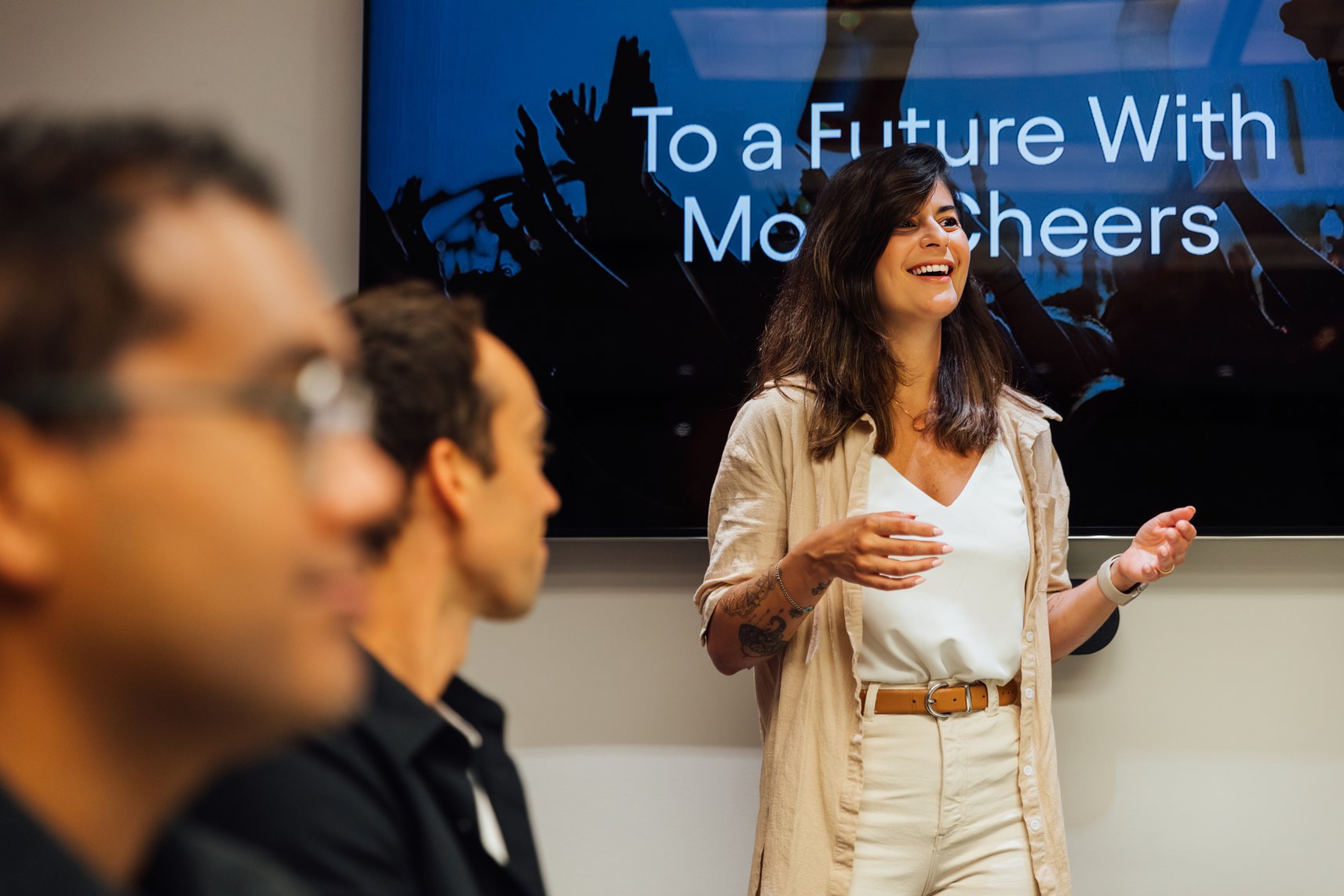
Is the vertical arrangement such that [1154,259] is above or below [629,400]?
above

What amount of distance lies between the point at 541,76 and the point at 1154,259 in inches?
55.0

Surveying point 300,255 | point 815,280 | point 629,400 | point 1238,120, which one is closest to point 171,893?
point 300,255

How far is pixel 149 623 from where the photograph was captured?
1.79 feet

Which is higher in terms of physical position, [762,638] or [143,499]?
[143,499]

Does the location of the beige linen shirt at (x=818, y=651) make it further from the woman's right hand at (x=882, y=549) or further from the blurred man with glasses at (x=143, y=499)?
the blurred man with glasses at (x=143, y=499)

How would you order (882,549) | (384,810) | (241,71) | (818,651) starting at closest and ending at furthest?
1. (384,810)
2. (882,549)
3. (818,651)
4. (241,71)

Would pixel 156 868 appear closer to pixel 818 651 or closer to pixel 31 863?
pixel 31 863

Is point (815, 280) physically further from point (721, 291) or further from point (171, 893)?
point (171, 893)

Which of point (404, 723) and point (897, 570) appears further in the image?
point (897, 570)

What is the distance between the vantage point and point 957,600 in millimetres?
2051

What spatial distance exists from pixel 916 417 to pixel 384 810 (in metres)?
1.39

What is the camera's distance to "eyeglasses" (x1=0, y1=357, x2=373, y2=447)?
0.53 meters

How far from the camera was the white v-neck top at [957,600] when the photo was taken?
2.02 meters

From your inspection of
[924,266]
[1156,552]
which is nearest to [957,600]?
[1156,552]
